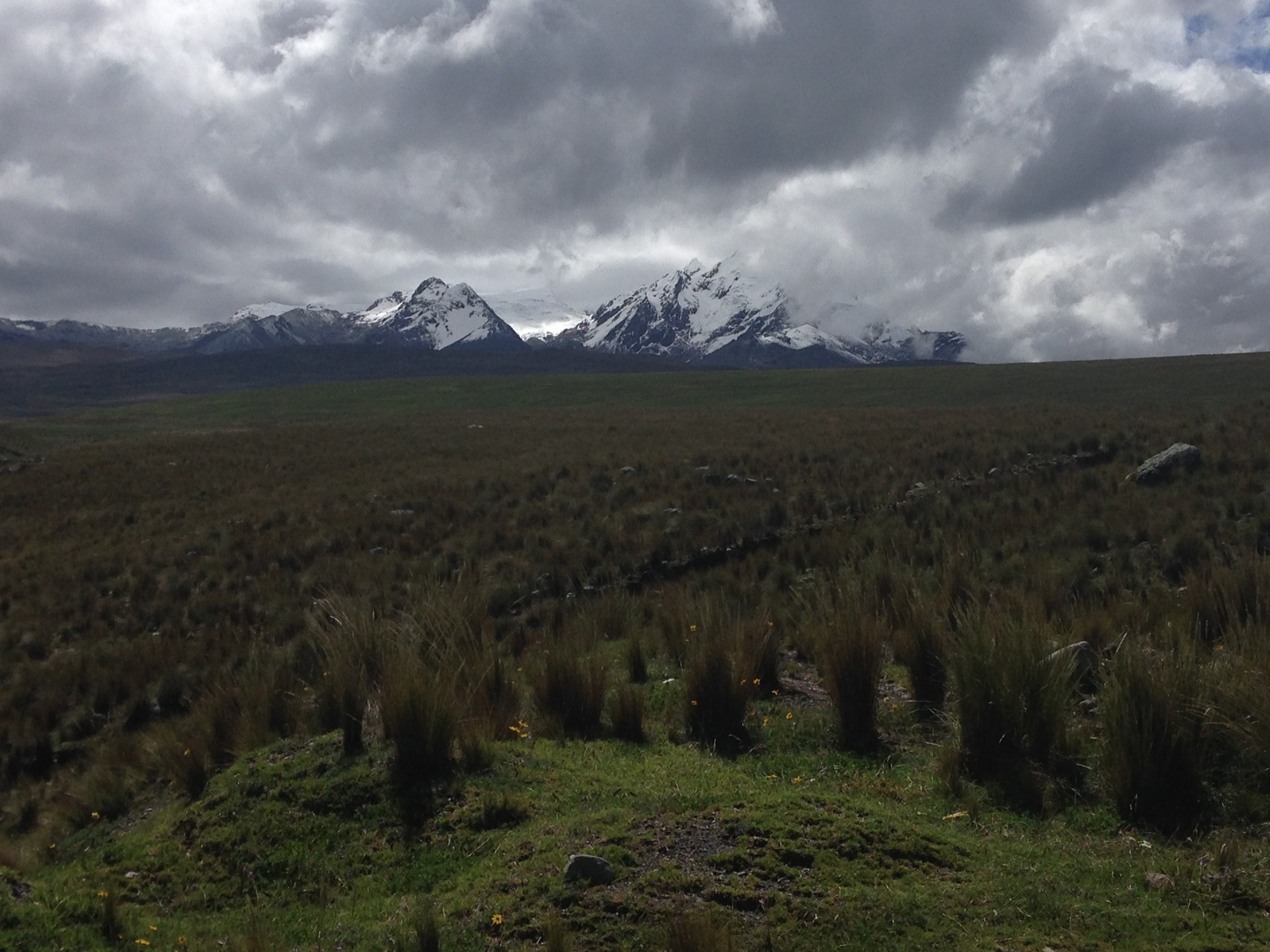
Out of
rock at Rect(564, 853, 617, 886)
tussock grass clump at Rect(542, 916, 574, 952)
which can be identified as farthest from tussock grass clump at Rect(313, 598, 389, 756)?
tussock grass clump at Rect(542, 916, 574, 952)

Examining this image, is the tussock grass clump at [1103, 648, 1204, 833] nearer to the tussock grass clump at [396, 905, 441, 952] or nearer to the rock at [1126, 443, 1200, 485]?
the tussock grass clump at [396, 905, 441, 952]

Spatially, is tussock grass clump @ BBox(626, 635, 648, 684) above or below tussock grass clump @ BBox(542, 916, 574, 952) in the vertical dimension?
below

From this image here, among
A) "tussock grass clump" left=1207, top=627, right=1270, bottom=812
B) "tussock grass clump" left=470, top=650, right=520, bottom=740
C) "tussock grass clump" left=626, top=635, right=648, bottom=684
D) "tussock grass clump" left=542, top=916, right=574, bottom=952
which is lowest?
"tussock grass clump" left=626, top=635, right=648, bottom=684

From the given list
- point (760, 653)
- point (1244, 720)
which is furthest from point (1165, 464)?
point (1244, 720)

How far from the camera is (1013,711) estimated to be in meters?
6.51

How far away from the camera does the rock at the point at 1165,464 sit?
19.3 m

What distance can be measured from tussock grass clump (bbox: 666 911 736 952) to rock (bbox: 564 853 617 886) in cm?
58

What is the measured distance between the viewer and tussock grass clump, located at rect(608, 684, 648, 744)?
7.69 m

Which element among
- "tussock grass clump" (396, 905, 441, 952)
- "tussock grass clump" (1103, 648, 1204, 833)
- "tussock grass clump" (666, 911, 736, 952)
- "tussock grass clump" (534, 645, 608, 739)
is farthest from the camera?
"tussock grass clump" (534, 645, 608, 739)

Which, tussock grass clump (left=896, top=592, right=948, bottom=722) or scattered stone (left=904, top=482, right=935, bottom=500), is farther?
scattered stone (left=904, top=482, right=935, bottom=500)

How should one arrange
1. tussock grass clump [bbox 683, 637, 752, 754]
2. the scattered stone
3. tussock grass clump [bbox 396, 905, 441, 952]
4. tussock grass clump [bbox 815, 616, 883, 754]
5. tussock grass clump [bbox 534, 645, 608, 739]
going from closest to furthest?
1. tussock grass clump [bbox 396, 905, 441, 952]
2. tussock grass clump [bbox 815, 616, 883, 754]
3. tussock grass clump [bbox 683, 637, 752, 754]
4. tussock grass clump [bbox 534, 645, 608, 739]
5. the scattered stone

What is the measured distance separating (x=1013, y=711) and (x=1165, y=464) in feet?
51.1

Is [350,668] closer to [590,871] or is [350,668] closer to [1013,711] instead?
[590,871]

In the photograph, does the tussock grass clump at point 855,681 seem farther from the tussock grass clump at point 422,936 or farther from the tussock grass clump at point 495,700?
the tussock grass clump at point 422,936
